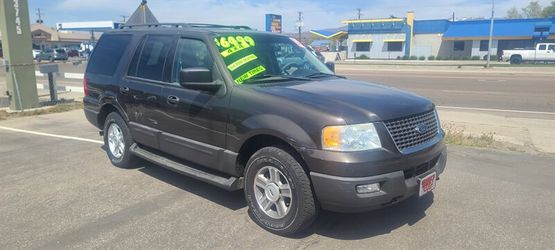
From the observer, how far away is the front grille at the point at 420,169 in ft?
12.6

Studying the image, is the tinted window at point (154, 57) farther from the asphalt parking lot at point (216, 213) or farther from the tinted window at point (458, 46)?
the tinted window at point (458, 46)

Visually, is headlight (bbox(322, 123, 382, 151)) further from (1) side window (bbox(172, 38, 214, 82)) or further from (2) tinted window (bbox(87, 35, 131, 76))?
(2) tinted window (bbox(87, 35, 131, 76))

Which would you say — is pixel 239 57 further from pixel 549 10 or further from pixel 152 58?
pixel 549 10

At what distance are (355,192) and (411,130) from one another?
2.62ft

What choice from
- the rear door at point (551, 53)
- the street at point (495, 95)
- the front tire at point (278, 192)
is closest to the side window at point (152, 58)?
the front tire at point (278, 192)

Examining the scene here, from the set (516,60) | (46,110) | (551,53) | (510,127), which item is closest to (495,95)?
(510,127)

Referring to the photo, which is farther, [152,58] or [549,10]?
[549,10]

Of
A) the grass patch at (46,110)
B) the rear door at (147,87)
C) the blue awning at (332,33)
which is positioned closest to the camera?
the rear door at (147,87)

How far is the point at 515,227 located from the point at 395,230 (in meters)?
1.11

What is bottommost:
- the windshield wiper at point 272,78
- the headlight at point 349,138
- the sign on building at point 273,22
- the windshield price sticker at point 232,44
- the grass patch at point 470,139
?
the grass patch at point 470,139

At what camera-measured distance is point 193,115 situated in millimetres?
4648

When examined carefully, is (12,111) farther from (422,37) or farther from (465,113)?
(422,37)

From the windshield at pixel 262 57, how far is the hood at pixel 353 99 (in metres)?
0.31

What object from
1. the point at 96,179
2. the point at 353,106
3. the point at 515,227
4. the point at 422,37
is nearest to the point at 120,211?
the point at 96,179
